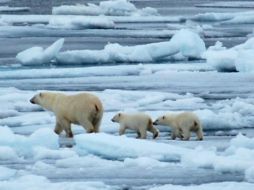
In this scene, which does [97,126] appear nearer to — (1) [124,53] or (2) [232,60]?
(2) [232,60]

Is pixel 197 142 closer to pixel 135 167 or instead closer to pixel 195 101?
pixel 135 167

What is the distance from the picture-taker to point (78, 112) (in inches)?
293

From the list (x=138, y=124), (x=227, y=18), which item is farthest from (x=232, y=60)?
(x=227, y=18)

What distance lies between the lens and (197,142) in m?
7.34

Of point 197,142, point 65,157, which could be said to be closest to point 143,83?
point 197,142

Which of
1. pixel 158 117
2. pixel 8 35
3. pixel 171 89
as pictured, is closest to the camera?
pixel 158 117

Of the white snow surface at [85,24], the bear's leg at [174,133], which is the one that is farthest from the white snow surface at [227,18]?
the bear's leg at [174,133]

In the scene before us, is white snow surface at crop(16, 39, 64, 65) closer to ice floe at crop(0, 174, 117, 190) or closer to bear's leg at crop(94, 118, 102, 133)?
bear's leg at crop(94, 118, 102, 133)

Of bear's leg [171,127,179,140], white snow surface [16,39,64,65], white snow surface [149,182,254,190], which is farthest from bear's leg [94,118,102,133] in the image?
white snow surface [16,39,64,65]

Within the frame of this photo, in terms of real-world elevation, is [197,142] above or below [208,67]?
below

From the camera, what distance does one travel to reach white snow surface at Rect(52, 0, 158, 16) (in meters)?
25.4

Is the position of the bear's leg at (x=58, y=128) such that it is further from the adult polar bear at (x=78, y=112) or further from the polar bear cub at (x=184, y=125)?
the polar bear cub at (x=184, y=125)

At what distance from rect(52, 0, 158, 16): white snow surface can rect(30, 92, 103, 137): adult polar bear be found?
1774 cm

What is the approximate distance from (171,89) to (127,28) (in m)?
10.4
